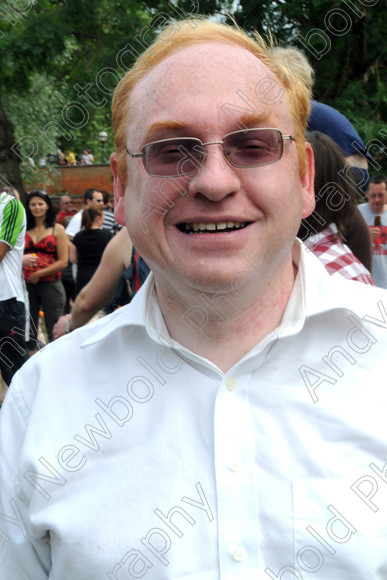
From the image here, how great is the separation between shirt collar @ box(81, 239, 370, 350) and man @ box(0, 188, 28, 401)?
130 inches

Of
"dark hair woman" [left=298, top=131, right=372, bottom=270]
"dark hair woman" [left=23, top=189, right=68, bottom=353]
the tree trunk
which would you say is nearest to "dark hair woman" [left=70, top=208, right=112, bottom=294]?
"dark hair woman" [left=23, top=189, right=68, bottom=353]

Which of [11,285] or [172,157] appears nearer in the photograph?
[172,157]

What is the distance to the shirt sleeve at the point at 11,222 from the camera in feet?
15.0

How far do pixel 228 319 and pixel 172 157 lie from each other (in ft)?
1.21

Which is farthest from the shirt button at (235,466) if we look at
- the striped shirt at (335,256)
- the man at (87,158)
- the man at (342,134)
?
A: the man at (87,158)

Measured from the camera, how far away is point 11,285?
4746 mm

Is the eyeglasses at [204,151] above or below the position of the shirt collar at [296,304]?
above

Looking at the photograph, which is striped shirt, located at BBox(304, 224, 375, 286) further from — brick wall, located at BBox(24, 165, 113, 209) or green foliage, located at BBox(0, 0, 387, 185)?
brick wall, located at BBox(24, 165, 113, 209)

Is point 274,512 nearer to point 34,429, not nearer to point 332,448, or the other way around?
point 332,448

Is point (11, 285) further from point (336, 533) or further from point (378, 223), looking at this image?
point (336, 533)

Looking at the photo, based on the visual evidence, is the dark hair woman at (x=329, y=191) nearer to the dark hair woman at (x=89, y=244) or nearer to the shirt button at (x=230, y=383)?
the shirt button at (x=230, y=383)

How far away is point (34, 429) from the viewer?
1.42 m

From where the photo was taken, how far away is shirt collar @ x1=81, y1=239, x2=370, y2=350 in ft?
4.56

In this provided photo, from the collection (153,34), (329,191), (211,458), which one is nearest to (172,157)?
(211,458)
